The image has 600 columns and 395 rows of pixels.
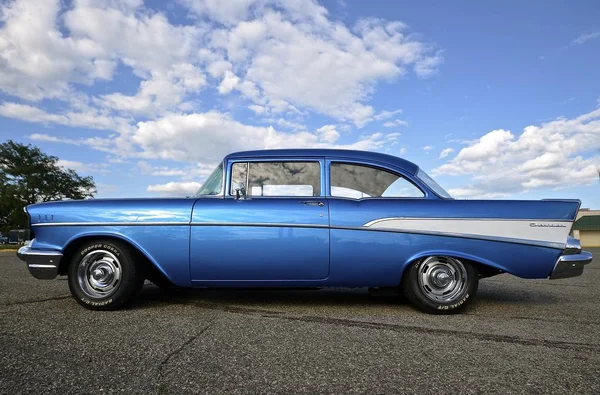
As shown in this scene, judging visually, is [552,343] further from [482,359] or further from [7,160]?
[7,160]

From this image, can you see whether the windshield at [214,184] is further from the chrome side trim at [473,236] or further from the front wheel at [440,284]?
the front wheel at [440,284]

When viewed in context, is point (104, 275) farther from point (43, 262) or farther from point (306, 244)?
point (306, 244)

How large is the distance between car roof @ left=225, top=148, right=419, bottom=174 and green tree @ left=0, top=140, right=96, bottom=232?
41.9 m

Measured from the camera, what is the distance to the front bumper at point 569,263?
3.29 metres

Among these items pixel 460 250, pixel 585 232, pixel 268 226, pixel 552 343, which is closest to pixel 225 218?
pixel 268 226

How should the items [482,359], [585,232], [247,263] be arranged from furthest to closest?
[585,232] → [247,263] → [482,359]

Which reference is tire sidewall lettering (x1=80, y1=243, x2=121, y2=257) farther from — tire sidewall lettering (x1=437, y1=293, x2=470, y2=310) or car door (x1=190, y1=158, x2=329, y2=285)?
tire sidewall lettering (x1=437, y1=293, x2=470, y2=310)

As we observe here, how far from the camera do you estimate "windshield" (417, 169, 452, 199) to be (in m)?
3.64

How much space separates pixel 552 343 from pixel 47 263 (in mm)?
4092

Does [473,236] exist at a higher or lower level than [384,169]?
lower

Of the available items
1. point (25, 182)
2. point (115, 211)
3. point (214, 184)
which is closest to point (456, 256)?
point (214, 184)

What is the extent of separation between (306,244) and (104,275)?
6.17 ft

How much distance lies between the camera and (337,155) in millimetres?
3770

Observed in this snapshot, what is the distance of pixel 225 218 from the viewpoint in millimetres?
3373
